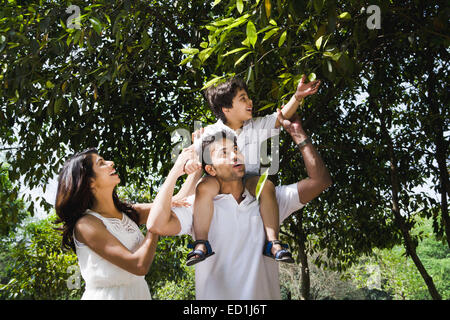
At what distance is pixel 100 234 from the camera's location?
2.33 metres

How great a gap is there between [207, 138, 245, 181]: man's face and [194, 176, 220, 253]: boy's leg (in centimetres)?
8

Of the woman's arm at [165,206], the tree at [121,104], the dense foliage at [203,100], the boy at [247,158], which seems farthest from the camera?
the tree at [121,104]

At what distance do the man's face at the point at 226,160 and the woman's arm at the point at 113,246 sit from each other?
0.45 metres

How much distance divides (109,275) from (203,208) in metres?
0.57

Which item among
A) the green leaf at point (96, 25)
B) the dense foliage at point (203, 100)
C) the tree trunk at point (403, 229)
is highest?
the green leaf at point (96, 25)

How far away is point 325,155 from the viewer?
7215mm

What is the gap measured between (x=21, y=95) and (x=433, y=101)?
5300 millimetres

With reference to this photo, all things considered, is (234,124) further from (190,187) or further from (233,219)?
(233,219)

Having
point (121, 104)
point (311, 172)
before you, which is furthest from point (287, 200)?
point (121, 104)

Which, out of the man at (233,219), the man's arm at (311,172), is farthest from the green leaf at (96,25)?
the man's arm at (311,172)

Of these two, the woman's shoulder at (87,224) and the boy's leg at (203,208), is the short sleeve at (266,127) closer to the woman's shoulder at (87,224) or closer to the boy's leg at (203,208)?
the boy's leg at (203,208)

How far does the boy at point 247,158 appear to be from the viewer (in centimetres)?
223

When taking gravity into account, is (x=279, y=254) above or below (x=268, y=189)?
below
